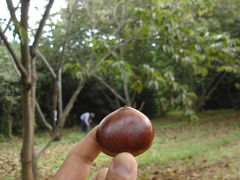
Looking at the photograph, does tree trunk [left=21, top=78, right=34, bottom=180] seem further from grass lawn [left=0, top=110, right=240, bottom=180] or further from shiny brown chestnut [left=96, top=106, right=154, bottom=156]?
grass lawn [left=0, top=110, right=240, bottom=180]

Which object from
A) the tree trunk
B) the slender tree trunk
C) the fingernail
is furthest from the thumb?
the tree trunk

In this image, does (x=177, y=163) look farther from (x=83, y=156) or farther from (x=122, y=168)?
(x=122, y=168)

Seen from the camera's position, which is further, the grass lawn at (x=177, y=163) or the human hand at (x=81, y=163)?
the grass lawn at (x=177, y=163)

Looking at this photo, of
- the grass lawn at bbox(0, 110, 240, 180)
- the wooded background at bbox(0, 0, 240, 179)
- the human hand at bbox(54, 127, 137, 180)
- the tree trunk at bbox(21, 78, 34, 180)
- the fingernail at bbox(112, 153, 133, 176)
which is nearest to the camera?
the fingernail at bbox(112, 153, 133, 176)

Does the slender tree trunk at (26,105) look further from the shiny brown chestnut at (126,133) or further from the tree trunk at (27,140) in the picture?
the shiny brown chestnut at (126,133)

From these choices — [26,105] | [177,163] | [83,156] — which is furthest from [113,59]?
[83,156]

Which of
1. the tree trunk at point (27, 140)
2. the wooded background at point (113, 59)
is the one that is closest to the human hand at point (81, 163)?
the wooded background at point (113, 59)
